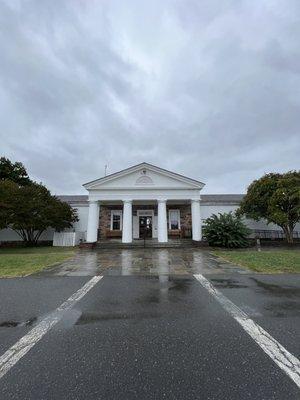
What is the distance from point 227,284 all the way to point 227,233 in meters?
13.3

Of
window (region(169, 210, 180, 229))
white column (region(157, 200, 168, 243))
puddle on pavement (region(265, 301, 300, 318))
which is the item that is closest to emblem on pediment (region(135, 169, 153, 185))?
white column (region(157, 200, 168, 243))

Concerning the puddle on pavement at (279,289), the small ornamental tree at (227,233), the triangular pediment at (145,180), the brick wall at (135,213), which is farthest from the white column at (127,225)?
the puddle on pavement at (279,289)

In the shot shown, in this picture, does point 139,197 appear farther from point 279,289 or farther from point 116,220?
point 279,289

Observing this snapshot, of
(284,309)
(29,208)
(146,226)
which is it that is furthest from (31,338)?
(146,226)

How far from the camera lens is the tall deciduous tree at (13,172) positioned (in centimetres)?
2544

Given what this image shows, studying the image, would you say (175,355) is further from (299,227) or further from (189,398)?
(299,227)

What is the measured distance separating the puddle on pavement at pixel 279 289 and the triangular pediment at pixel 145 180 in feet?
50.6

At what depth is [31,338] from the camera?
3508 mm

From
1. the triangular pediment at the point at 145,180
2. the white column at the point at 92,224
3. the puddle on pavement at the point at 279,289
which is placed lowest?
the puddle on pavement at the point at 279,289

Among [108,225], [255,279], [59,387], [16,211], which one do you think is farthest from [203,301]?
[108,225]

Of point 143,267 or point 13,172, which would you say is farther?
point 13,172

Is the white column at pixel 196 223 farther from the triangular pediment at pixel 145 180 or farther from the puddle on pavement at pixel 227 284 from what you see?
the puddle on pavement at pixel 227 284

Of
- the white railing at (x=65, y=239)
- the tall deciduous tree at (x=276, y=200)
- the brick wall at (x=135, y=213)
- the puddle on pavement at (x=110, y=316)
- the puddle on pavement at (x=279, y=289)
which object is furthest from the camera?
the brick wall at (x=135, y=213)

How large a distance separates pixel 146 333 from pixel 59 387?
142 centimetres
